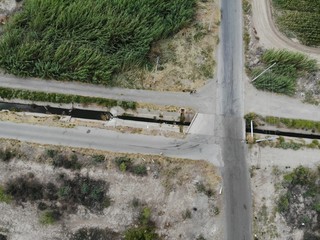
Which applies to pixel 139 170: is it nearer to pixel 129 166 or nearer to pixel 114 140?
pixel 129 166

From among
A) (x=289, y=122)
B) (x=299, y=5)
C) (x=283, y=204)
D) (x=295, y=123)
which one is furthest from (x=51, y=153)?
(x=299, y=5)

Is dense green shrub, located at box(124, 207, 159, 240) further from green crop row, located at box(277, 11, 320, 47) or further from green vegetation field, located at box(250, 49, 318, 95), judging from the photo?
green crop row, located at box(277, 11, 320, 47)

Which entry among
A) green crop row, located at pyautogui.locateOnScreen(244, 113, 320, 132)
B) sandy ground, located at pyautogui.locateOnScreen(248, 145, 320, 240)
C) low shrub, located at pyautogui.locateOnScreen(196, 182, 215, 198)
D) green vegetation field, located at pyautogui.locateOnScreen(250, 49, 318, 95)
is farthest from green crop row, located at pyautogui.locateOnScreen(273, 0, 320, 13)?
low shrub, located at pyautogui.locateOnScreen(196, 182, 215, 198)

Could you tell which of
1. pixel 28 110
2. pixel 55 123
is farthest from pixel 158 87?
pixel 28 110

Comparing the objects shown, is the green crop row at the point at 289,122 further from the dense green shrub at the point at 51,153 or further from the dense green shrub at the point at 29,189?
the dense green shrub at the point at 29,189

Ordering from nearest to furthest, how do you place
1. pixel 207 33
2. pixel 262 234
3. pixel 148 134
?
pixel 262 234, pixel 148 134, pixel 207 33

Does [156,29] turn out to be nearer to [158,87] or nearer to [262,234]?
[158,87]
